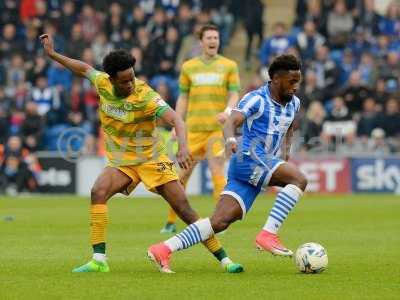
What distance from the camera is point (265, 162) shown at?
11.2 m

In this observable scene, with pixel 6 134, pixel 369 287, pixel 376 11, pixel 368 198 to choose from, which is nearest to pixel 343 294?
pixel 369 287

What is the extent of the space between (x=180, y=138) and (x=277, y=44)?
1889 cm

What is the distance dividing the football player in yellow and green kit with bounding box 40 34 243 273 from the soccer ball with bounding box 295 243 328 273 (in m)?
0.58

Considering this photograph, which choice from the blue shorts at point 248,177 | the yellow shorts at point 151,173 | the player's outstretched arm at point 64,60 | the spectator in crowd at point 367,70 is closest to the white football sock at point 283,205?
the blue shorts at point 248,177

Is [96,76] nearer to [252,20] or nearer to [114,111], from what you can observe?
[114,111]

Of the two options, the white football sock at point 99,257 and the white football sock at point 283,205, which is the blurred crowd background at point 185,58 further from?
the white football sock at point 99,257

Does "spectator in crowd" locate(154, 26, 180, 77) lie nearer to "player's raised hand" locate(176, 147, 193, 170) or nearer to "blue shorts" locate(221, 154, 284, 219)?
"blue shorts" locate(221, 154, 284, 219)

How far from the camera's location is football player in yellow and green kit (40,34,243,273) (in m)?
10.9

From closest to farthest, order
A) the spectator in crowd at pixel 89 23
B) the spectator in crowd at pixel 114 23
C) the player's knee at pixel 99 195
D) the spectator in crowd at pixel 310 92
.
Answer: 1. the player's knee at pixel 99 195
2. the spectator in crowd at pixel 310 92
3. the spectator in crowd at pixel 114 23
4. the spectator in crowd at pixel 89 23

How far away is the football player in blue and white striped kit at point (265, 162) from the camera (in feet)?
35.7

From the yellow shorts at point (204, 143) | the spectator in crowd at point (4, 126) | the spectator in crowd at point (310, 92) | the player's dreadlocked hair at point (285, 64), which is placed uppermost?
the player's dreadlocked hair at point (285, 64)

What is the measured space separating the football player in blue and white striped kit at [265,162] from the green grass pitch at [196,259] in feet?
1.56

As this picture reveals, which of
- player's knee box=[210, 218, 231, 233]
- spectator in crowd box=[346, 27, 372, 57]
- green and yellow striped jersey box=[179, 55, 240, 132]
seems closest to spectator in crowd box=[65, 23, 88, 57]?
spectator in crowd box=[346, 27, 372, 57]

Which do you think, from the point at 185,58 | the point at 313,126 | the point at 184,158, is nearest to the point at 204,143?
the point at 184,158
